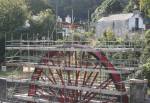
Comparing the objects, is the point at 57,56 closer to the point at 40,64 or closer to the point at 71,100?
the point at 40,64

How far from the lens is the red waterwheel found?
651 inches

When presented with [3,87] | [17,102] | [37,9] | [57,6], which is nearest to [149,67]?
[17,102]

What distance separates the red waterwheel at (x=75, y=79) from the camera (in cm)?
1654

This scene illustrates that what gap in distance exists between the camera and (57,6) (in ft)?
213

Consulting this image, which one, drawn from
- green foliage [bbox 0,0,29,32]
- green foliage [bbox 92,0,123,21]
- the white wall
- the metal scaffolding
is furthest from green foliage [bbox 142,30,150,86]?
green foliage [bbox 92,0,123,21]

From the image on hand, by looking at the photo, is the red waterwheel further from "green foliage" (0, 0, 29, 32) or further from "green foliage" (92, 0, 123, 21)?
"green foliage" (92, 0, 123, 21)

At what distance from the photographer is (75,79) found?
1872 centimetres

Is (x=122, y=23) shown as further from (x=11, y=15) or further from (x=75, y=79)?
(x=75, y=79)

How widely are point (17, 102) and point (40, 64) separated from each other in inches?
78.8

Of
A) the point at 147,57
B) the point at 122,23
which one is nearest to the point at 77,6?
the point at 122,23

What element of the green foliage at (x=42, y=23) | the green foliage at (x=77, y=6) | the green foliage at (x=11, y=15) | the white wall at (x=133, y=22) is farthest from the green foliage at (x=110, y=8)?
the green foliage at (x=11, y=15)

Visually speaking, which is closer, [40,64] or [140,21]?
[40,64]

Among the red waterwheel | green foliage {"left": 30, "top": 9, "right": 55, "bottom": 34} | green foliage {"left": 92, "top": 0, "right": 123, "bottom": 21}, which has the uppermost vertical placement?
green foliage {"left": 92, "top": 0, "right": 123, "bottom": 21}

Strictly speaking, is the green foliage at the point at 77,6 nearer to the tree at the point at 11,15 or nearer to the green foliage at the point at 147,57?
the tree at the point at 11,15
